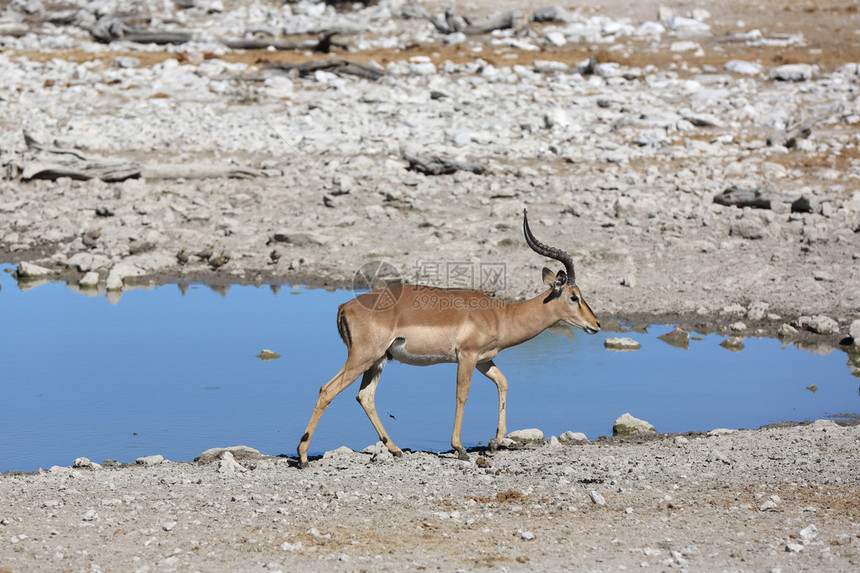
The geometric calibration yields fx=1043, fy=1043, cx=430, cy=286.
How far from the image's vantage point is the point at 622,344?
1221cm

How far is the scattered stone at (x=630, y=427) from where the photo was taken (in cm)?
930

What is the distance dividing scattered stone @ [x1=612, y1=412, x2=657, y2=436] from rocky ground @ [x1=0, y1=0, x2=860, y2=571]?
66 cm

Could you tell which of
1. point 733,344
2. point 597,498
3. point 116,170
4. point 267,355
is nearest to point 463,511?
point 597,498

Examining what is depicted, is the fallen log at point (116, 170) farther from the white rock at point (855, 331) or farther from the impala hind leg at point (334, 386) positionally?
the impala hind leg at point (334, 386)

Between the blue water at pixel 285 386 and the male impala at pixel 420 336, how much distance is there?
32.1 inches

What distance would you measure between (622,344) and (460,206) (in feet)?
17.0

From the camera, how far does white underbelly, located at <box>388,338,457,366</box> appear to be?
27.7 feet

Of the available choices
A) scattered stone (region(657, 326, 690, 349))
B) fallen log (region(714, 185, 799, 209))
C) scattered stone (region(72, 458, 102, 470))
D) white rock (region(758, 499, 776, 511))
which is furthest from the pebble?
fallen log (region(714, 185, 799, 209))

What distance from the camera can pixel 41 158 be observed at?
18281 mm

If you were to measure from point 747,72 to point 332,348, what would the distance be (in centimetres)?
1542

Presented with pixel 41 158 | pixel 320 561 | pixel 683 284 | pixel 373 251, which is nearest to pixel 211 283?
pixel 373 251

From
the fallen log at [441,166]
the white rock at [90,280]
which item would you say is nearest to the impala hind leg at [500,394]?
the white rock at [90,280]

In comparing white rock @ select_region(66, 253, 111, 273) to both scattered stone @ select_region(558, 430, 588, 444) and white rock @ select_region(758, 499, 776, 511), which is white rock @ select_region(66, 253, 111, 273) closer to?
scattered stone @ select_region(558, 430, 588, 444)

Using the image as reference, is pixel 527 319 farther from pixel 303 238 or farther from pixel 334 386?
pixel 303 238
